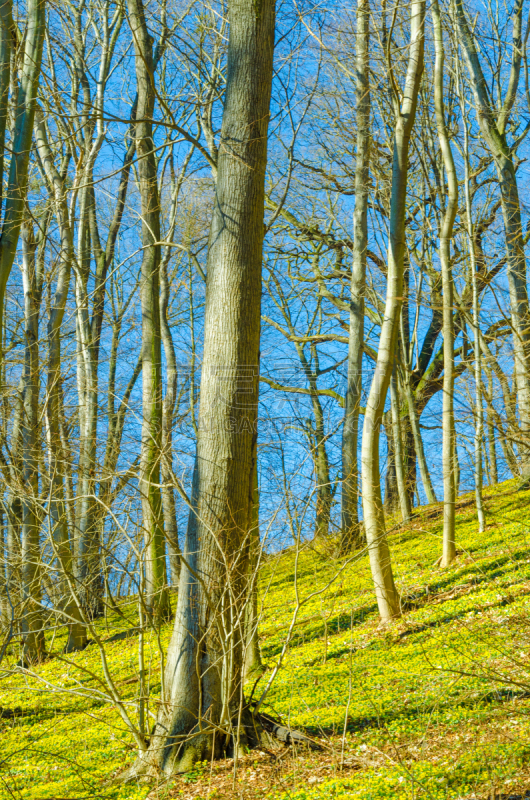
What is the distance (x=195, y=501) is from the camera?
15.0 feet

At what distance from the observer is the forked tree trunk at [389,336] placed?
6906mm

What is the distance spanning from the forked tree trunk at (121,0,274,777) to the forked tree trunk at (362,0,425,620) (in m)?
2.47

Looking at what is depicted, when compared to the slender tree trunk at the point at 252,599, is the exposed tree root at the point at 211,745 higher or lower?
lower

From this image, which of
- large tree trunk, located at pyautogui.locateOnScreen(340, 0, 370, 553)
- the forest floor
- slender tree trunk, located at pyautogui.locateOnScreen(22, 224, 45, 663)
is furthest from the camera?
large tree trunk, located at pyautogui.locateOnScreen(340, 0, 370, 553)

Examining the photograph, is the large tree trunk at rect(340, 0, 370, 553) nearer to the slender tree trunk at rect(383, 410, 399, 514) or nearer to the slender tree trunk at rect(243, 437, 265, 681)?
the slender tree trunk at rect(383, 410, 399, 514)

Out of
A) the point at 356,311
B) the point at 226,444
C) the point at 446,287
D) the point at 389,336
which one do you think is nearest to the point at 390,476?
the point at 356,311

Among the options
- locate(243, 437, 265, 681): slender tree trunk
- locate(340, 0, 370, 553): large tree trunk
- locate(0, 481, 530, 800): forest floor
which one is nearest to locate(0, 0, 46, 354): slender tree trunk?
locate(243, 437, 265, 681): slender tree trunk

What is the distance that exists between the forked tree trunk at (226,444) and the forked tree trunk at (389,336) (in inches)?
97.3

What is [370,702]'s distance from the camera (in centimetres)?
511

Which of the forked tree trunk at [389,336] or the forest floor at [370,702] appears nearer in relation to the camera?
the forest floor at [370,702]

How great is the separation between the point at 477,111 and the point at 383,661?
34.7 ft

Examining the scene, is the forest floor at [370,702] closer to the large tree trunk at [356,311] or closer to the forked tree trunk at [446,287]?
the forked tree trunk at [446,287]

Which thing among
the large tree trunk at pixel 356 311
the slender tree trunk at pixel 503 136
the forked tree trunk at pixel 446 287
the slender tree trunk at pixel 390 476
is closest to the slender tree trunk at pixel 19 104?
the forked tree trunk at pixel 446 287

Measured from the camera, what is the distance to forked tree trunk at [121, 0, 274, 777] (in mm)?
4105
